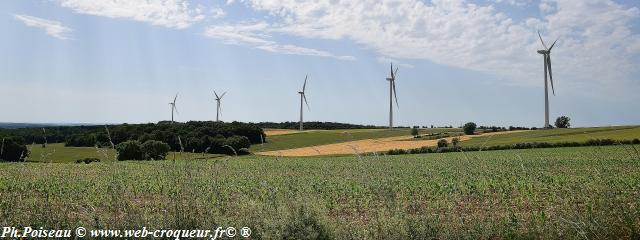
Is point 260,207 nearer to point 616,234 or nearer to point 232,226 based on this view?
point 232,226

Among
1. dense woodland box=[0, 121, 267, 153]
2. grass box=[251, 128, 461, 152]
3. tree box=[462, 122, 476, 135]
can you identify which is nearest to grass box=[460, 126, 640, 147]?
tree box=[462, 122, 476, 135]

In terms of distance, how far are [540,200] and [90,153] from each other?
240ft

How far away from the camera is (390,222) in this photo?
9109 mm

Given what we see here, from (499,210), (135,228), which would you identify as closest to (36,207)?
(135,228)

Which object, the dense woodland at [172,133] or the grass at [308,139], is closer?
the dense woodland at [172,133]

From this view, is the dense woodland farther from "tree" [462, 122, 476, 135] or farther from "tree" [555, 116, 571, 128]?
"tree" [555, 116, 571, 128]

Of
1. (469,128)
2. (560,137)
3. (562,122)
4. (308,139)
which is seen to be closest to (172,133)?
(308,139)

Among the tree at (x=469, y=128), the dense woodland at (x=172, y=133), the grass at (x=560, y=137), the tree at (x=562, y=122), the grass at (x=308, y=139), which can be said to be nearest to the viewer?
the grass at (x=560, y=137)

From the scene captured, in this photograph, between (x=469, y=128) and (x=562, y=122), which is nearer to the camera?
(x=469, y=128)

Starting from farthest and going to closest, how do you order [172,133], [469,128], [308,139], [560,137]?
[308,139] < [469,128] < [172,133] < [560,137]

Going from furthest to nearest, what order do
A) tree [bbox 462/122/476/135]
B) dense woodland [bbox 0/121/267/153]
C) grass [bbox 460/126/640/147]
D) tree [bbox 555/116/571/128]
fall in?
tree [bbox 555/116/571/128]
tree [bbox 462/122/476/135]
dense woodland [bbox 0/121/267/153]
grass [bbox 460/126/640/147]

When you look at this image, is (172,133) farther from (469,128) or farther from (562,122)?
(562,122)

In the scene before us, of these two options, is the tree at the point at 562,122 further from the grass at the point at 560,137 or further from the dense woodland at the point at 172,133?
the dense woodland at the point at 172,133

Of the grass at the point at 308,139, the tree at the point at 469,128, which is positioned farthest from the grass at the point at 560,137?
the grass at the point at 308,139
